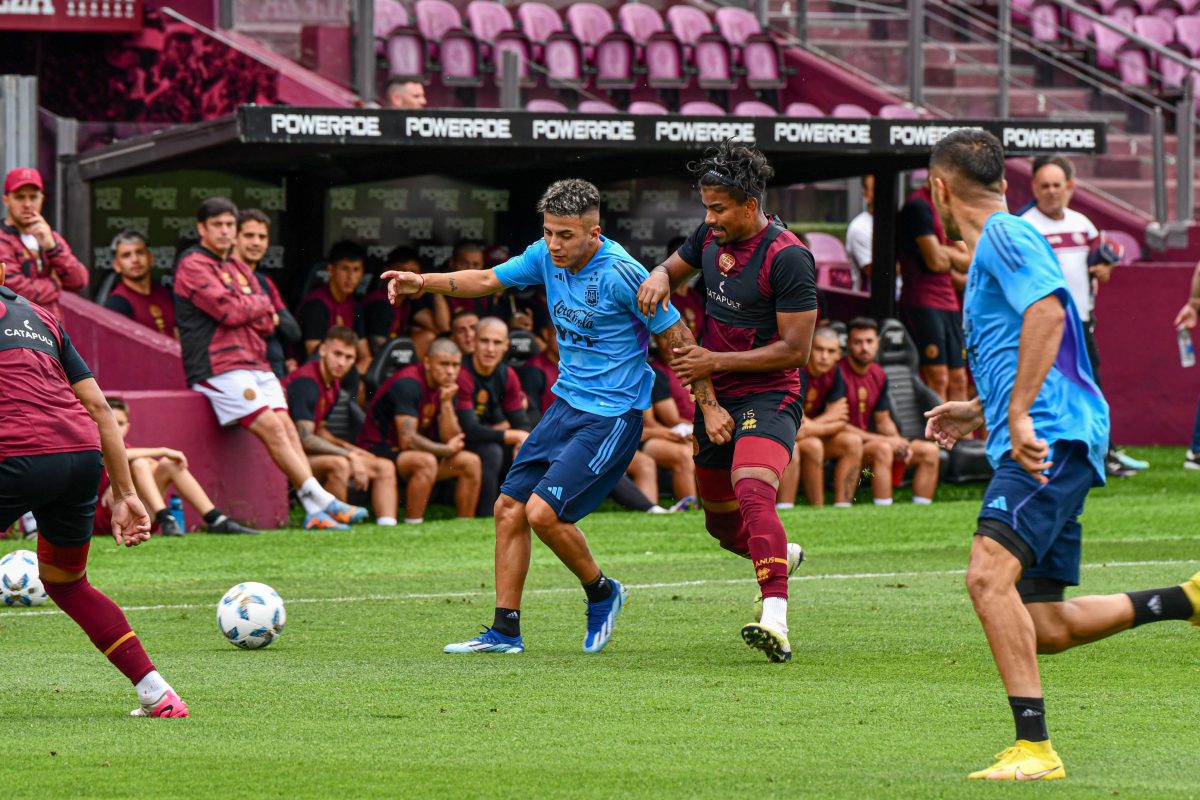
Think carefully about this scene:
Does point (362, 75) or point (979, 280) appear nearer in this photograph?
point (979, 280)

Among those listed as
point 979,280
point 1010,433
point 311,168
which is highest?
point 311,168

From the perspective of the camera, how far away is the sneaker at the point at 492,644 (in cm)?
834

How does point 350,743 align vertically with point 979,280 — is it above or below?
below

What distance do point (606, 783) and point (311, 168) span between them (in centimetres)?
1287

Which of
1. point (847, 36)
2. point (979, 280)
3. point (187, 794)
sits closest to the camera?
point (187, 794)

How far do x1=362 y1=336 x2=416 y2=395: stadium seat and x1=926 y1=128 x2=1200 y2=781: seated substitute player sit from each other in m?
9.58

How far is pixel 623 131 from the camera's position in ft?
52.2

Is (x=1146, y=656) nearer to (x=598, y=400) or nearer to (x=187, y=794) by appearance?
(x=598, y=400)

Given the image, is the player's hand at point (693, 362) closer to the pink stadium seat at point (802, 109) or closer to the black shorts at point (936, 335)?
the black shorts at point (936, 335)

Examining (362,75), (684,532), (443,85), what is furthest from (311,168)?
(684,532)

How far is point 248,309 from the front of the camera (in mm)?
13695

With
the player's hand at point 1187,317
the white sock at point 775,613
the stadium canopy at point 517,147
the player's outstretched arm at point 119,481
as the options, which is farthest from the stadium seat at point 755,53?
the player's outstretched arm at point 119,481

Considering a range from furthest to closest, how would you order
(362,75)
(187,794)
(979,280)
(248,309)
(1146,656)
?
1. (362,75)
2. (248,309)
3. (1146,656)
4. (979,280)
5. (187,794)

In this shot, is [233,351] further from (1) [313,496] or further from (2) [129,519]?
(2) [129,519]
